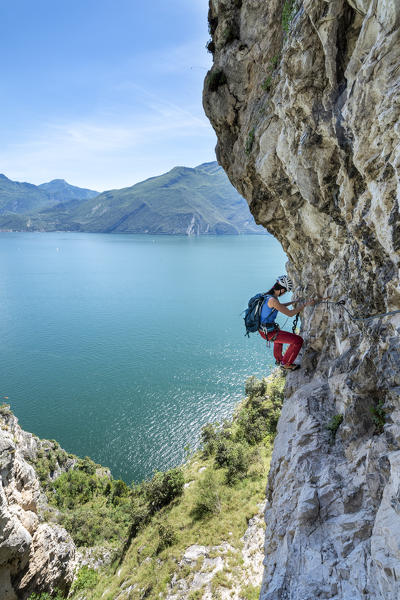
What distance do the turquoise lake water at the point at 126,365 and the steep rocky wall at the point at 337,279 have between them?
30892 millimetres

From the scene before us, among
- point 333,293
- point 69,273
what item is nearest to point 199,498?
point 333,293


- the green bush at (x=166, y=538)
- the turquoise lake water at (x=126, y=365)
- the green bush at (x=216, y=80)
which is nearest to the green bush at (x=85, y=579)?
the green bush at (x=166, y=538)

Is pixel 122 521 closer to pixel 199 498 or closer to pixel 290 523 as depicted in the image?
pixel 199 498

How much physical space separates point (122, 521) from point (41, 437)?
15043 mm

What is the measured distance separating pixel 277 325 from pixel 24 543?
674 inches

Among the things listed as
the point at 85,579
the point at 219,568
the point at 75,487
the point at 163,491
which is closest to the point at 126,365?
the point at 75,487

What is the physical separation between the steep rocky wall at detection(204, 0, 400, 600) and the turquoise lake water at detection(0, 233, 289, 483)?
30892mm

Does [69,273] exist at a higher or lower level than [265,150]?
lower

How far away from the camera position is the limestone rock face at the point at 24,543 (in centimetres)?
1445

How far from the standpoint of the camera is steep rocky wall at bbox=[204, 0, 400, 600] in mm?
4781

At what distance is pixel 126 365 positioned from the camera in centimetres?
4841

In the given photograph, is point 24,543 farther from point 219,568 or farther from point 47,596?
point 219,568

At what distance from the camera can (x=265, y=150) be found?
1045cm

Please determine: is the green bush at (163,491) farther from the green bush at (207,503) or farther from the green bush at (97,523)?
the green bush at (97,523)
